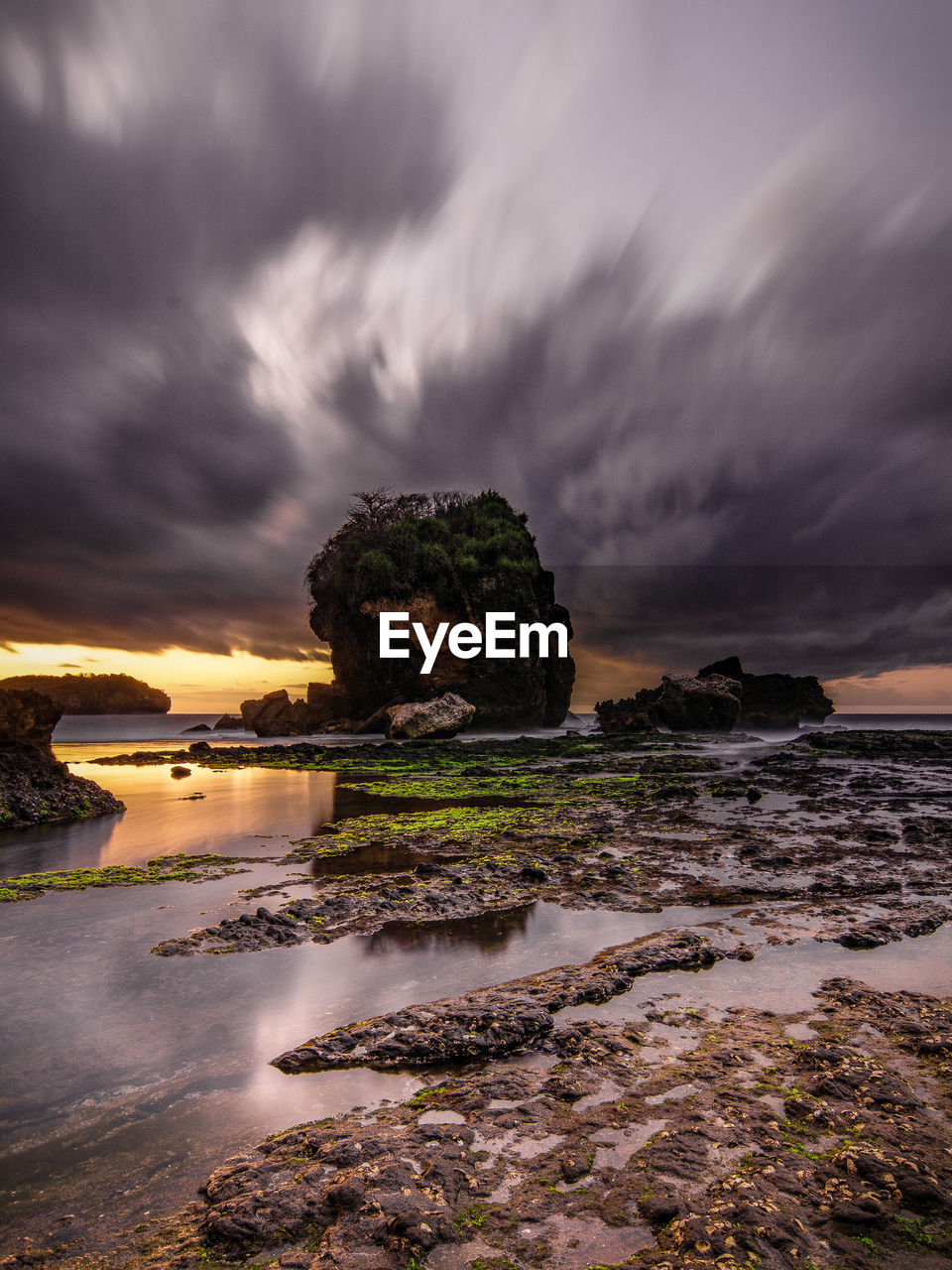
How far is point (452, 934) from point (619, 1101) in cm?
223

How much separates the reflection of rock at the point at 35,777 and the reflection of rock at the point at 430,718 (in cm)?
2087

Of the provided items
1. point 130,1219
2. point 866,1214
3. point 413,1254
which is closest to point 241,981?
point 130,1219

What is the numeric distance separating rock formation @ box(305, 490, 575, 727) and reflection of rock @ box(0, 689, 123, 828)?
84.7ft

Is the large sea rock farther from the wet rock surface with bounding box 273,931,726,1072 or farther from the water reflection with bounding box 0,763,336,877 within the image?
the wet rock surface with bounding box 273,931,726,1072

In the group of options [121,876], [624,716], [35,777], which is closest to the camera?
[121,876]

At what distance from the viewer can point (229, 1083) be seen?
2.56m

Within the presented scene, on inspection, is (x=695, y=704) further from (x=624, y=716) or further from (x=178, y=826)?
(x=178, y=826)

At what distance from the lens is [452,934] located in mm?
4375

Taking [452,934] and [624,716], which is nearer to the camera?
[452,934]

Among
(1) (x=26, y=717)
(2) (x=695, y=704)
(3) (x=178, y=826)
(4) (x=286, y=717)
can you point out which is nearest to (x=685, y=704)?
(2) (x=695, y=704)

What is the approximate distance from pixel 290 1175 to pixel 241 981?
190 centimetres

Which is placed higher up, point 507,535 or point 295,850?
point 507,535

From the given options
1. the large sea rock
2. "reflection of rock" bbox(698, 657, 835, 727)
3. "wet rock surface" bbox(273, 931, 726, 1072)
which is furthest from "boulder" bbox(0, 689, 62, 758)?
"reflection of rock" bbox(698, 657, 835, 727)

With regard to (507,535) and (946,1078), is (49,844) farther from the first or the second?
(507,535)
